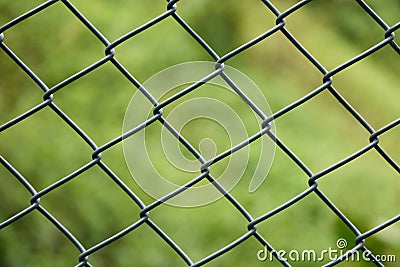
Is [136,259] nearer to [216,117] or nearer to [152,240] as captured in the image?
[152,240]

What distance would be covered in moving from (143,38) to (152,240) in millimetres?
Result: 1002

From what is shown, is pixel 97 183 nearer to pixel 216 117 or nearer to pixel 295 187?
pixel 216 117

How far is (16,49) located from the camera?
8.98 feet

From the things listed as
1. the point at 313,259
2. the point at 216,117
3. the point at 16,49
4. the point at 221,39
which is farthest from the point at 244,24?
the point at 313,259

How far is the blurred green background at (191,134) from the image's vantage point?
7.53 ft

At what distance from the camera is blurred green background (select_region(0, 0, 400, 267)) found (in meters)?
2.29

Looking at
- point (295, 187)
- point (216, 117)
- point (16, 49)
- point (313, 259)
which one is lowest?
point (313, 259)

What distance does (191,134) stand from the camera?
9.09 feet

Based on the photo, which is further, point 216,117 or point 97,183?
point 216,117

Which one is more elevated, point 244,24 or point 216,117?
point 244,24

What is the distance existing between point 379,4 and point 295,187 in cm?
150

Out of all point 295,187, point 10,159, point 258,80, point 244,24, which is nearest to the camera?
point 10,159

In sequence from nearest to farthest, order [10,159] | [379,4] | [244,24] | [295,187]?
1. [10,159]
2. [295,187]
3. [244,24]
4. [379,4]

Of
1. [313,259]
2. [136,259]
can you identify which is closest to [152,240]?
[136,259]
